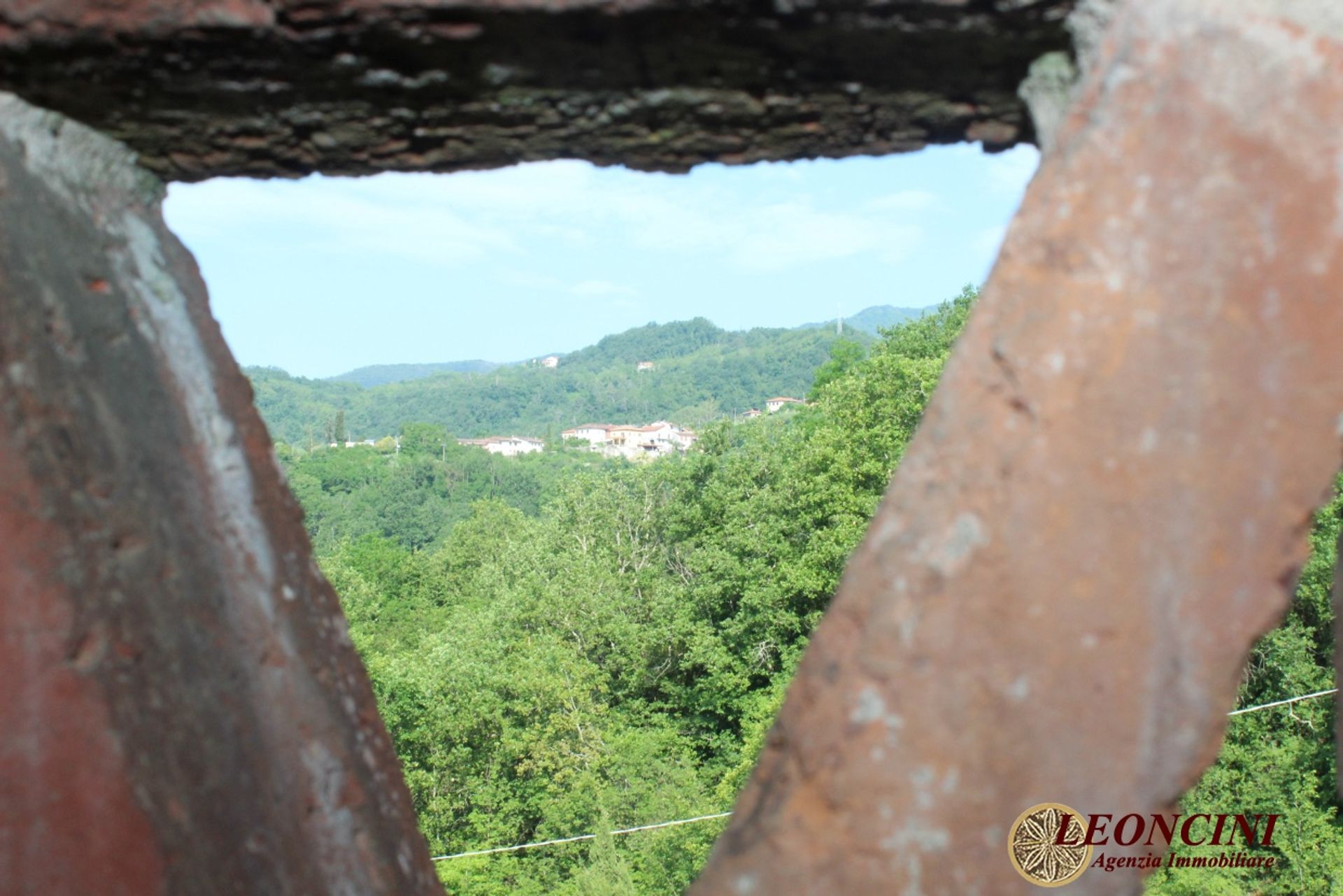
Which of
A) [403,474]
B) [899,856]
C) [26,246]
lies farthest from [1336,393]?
[403,474]

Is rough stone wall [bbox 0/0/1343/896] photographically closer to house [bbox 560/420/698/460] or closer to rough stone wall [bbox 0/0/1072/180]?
rough stone wall [bbox 0/0/1072/180]

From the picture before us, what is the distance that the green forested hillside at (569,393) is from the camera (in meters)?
125

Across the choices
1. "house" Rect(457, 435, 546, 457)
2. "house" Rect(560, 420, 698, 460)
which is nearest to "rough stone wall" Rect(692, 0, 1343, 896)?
"house" Rect(560, 420, 698, 460)

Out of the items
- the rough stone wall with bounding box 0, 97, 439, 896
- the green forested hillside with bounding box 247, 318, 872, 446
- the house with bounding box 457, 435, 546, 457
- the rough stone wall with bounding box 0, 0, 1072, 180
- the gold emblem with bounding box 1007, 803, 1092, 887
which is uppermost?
the green forested hillside with bounding box 247, 318, 872, 446

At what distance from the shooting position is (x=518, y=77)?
48.8 inches

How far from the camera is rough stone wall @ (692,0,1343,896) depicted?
3.10 ft

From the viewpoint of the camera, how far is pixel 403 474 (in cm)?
7206

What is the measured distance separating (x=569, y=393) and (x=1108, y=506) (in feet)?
544

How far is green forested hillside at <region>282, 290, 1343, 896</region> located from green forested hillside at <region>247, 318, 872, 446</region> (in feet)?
283

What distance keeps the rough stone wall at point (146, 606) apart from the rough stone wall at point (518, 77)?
17cm

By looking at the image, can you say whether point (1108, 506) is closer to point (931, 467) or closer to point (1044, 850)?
point (931, 467)

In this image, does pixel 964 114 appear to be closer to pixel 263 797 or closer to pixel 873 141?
pixel 873 141

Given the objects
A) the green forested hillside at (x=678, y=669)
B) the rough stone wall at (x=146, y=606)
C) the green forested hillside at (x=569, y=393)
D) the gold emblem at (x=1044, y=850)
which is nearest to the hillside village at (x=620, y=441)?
the green forested hillside at (x=569, y=393)

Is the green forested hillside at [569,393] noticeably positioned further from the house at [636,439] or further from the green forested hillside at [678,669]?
the green forested hillside at [678,669]
